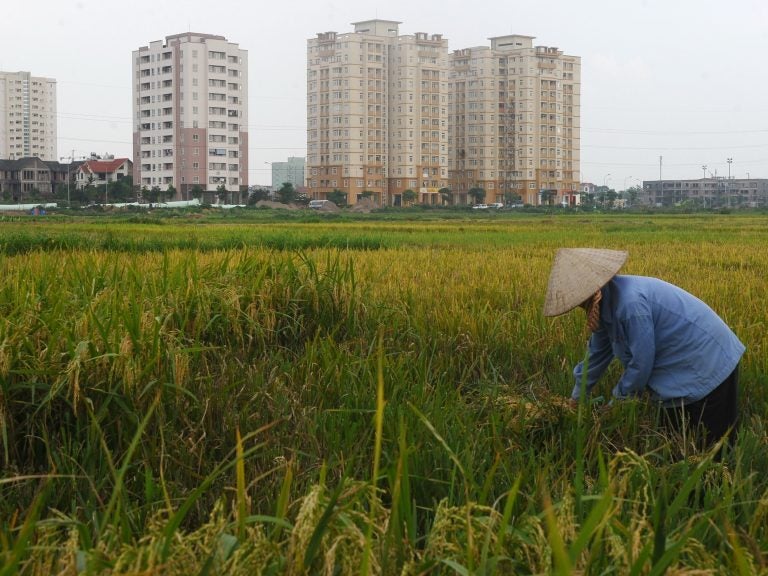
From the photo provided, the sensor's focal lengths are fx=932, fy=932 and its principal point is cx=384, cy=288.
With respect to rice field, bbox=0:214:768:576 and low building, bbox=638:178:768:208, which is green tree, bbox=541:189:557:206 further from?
rice field, bbox=0:214:768:576

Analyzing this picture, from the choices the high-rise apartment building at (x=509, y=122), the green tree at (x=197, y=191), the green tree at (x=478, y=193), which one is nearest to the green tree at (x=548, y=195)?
the high-rise apartment building at (x=509, y=122)

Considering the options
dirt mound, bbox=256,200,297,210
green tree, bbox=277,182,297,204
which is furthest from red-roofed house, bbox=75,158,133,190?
green tree, bbox=277,182,297,204

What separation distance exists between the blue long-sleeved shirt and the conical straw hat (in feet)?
0.44

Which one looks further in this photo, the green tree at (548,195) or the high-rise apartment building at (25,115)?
the high-rise apartment building at (25,115)

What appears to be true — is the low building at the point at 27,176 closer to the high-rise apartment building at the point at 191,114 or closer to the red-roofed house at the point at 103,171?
the red-roofed house at the point at 103,171

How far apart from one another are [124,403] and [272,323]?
1586mm

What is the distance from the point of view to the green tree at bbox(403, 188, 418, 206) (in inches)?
2539

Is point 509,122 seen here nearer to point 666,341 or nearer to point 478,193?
point 478,193

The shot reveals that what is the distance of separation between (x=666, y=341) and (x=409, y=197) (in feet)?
203

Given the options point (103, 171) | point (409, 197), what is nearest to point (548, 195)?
point (409, 197)

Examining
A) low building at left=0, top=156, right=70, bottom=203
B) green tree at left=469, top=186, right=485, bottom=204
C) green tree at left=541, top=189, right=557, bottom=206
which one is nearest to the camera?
low building at left=0, top=156, right=70, bottom=203

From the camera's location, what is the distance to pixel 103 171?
208 feet

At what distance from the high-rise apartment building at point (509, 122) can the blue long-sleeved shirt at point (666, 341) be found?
227 feet

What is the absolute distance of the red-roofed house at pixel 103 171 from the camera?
61.0m
